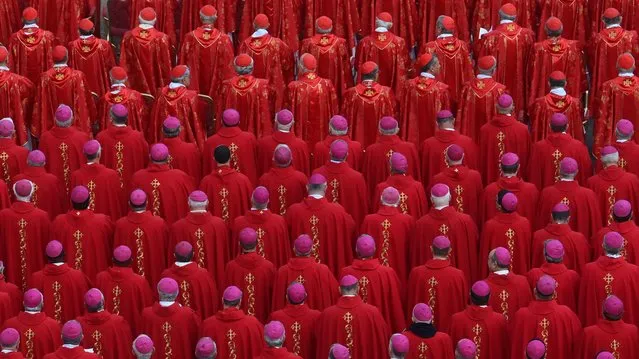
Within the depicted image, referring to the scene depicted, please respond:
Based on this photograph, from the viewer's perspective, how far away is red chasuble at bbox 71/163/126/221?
1905 centimetres

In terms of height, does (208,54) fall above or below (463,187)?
above

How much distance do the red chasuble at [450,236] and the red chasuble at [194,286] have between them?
1837 millimetres

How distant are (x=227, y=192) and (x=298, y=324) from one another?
2.17m

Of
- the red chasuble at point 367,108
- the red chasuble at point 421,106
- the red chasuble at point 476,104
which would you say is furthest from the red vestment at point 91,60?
the red chasuble at point 476,104

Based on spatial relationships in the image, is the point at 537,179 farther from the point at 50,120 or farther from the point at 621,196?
the point at 50,120

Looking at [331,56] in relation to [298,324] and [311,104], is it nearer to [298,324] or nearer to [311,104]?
[311,104]

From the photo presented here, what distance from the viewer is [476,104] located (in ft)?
66.6

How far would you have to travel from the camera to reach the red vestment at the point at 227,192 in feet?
61.6

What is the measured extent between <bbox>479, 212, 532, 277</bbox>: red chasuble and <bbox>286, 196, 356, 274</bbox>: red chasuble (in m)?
1.24

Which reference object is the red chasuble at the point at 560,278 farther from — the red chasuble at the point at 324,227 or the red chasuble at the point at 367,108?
the red chasuble at the point at 367,108

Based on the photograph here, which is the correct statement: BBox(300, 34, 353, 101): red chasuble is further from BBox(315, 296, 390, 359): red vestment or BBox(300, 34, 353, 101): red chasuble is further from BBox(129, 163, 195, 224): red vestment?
BBox(315, 296, 390, 359): red vestment

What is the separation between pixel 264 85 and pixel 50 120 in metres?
2.15

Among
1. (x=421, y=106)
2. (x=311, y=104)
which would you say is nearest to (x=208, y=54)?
(x=311, y=104)

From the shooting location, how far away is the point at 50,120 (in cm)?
2064
